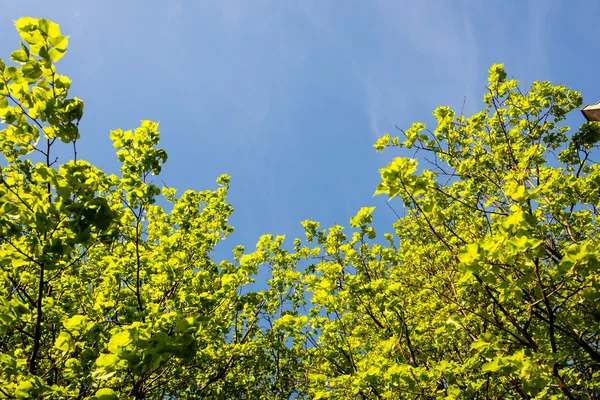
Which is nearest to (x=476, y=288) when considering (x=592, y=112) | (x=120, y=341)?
(x=120, y=341)

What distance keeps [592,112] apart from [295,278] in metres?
21.2

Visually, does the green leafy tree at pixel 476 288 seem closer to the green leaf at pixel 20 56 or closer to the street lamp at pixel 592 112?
the green leaf at pixel 20 56

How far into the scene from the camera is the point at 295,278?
7.70m

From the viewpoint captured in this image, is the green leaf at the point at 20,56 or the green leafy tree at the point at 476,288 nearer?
the green leaf at the point at 20,56

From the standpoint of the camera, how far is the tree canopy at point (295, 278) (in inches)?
104

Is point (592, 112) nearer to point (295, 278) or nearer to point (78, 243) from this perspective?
point (295, 278)

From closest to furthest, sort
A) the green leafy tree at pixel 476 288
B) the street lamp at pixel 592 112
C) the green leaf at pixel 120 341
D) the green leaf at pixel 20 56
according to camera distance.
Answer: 1. the green leaf at pixel 120 341
2. the green leaf at pixel 20 56
3. the green leafy tree at pixel 476 288
4. the street lamp at pixel 592 112

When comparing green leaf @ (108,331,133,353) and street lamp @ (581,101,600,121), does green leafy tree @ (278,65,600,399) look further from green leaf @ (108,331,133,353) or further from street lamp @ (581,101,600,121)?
street lamp @ (581,101,600,121)

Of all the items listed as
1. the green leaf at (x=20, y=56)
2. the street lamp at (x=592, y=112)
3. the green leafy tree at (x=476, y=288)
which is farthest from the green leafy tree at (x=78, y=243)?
the street lamp at (x=592, y=112)

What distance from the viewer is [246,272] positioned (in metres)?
5.77

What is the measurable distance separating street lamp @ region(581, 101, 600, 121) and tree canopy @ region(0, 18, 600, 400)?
1536 cm

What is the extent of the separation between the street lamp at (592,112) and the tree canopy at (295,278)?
15365 millimetres

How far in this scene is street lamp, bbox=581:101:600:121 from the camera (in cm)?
1888

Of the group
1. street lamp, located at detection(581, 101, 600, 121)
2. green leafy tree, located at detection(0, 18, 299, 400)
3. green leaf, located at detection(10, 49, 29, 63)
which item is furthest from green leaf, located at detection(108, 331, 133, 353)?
street lamp, located at detection(581, 101, 600, 121)
